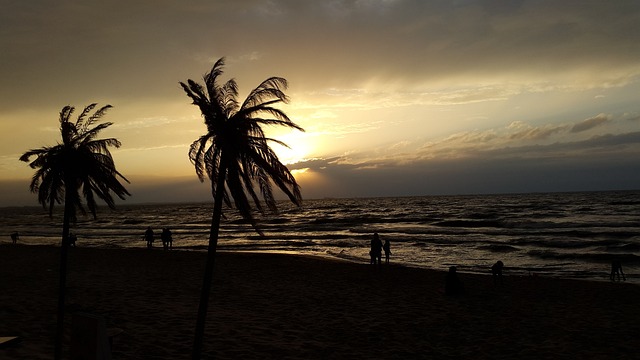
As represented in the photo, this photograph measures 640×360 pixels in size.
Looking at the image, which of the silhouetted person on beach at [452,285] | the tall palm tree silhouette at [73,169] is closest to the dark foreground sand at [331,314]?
the silhouetted person on beach at [452,285]

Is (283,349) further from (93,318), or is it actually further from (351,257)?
(351,257)

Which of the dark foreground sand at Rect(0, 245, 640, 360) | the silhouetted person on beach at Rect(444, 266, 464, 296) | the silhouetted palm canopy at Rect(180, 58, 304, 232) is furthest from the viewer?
the silhouetted person on beach at Rect(444, 266, 464, 296)

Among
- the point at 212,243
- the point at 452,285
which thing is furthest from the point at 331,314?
the point at 212,243

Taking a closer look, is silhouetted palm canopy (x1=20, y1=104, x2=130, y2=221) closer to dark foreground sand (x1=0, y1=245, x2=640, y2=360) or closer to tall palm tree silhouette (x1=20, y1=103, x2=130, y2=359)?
tall palm tree silhouette (x1=20, y1=103, x2=130, y2=359)

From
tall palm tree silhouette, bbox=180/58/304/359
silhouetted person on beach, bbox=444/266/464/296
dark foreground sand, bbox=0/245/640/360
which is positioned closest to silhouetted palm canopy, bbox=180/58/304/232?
tall palm tree silhouette, bbox=180/58/304/359

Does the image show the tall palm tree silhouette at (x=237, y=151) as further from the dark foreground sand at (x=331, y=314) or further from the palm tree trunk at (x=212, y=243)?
the dark foreground sand at (x=331, y=314)

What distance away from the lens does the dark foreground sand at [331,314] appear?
11.9 m

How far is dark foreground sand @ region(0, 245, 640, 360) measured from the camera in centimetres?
1185

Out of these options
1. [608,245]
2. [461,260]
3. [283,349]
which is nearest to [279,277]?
[283,349]

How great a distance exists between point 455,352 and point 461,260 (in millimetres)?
24658

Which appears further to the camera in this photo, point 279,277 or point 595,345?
point 279,277

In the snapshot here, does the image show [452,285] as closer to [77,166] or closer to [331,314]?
[331,314]

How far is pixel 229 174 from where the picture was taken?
650cm

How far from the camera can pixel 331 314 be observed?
52.1ft
